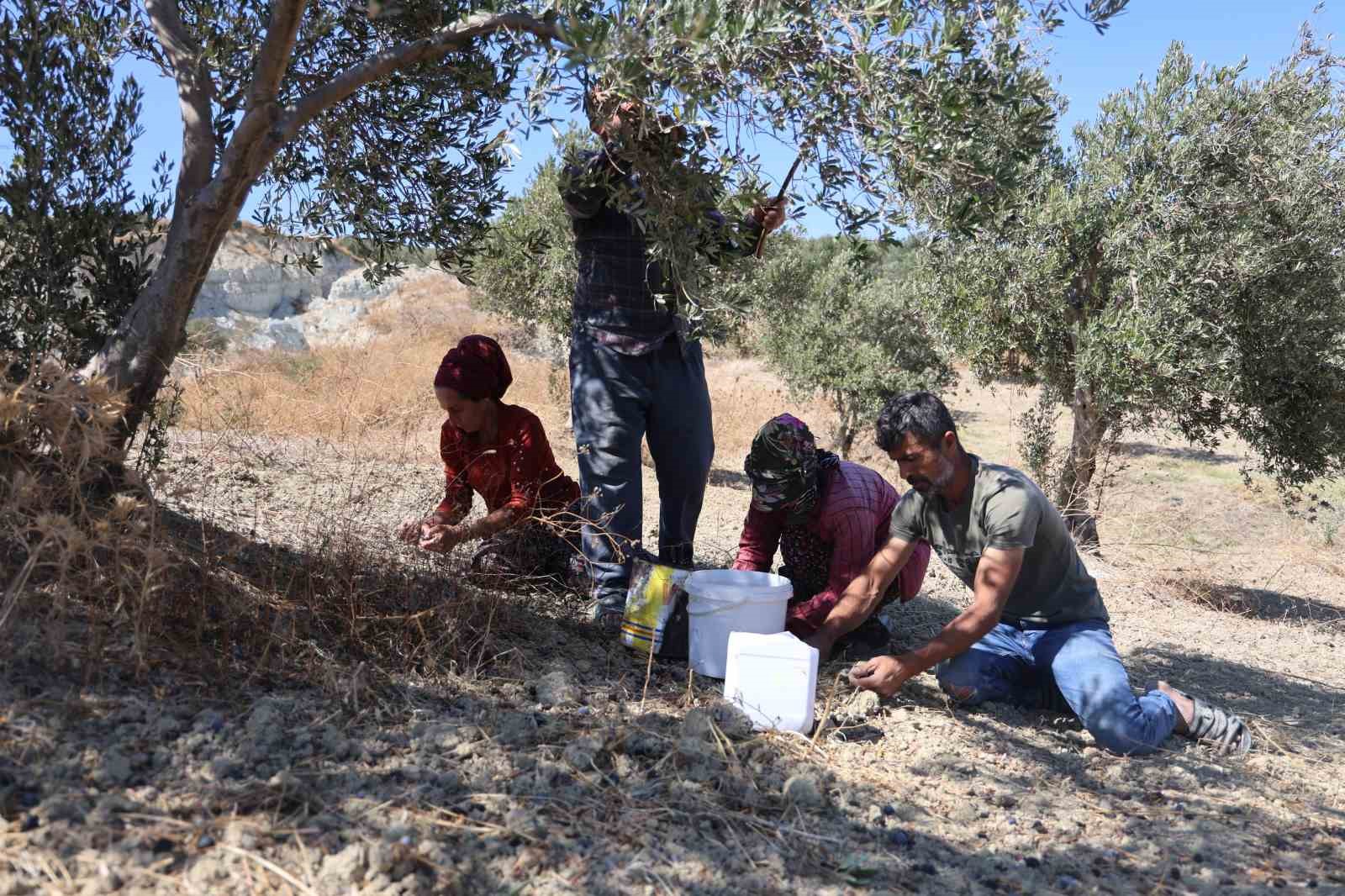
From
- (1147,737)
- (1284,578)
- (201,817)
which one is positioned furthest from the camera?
(1284,578)

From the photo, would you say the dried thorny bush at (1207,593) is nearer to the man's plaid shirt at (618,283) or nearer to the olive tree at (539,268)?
the olive tree at (539,268)

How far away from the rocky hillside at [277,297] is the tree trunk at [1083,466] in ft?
66.3

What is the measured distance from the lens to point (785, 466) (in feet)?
13.1

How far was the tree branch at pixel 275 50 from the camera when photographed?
342 centimetres

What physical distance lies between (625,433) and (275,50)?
185 centimetres

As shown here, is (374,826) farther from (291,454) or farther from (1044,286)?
(1044,286)

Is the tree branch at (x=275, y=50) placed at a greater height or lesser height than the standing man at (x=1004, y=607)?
greater

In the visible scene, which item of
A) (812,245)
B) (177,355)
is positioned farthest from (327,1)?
(812,245)

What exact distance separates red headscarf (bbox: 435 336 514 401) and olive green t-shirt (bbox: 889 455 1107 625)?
5.81 feet

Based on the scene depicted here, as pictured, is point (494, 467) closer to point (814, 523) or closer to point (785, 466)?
point (785, 466)

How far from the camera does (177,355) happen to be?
378 cm

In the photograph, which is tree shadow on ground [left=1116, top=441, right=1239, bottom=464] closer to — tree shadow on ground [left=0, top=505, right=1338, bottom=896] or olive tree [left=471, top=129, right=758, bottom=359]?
olive tree [left=471, top=129, right=758, bottom=359]

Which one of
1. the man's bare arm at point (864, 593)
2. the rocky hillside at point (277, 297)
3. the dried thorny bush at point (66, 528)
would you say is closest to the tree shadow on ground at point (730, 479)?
the man's bare arm at point (864, 593)

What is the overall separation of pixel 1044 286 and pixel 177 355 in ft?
19.9
